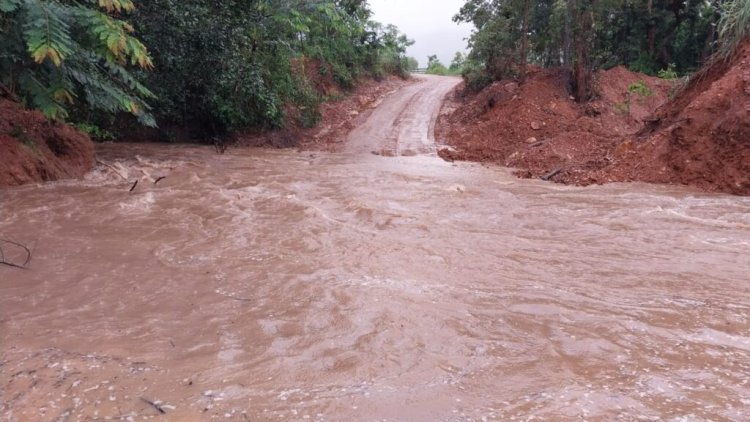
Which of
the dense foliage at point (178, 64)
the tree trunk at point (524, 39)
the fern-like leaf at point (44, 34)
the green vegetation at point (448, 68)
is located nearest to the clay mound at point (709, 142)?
the tree trunk at point (524, 39)

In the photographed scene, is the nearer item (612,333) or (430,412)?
(430,412)

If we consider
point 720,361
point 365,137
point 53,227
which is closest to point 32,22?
point 53,227

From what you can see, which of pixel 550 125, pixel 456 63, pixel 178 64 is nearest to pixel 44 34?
pixel 178 64

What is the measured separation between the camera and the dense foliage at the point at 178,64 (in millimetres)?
6641

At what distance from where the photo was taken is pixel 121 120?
14.1 meters

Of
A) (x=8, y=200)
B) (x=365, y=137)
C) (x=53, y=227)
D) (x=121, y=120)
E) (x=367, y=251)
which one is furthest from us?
(x=365, y=137)

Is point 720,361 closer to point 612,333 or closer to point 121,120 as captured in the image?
point 612,333

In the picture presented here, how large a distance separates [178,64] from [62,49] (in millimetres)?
7514

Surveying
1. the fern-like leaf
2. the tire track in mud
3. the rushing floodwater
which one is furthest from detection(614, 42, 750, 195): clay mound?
the fern-like leaf

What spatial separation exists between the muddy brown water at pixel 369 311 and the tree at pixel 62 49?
1509mm

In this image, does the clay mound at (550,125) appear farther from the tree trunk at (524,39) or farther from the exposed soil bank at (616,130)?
the tree trunk at (524,39)

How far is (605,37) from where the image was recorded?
20.2 meters

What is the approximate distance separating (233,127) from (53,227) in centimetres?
904

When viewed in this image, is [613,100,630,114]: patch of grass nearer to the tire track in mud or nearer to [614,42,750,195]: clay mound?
[614,42,750,195]: clay mound
